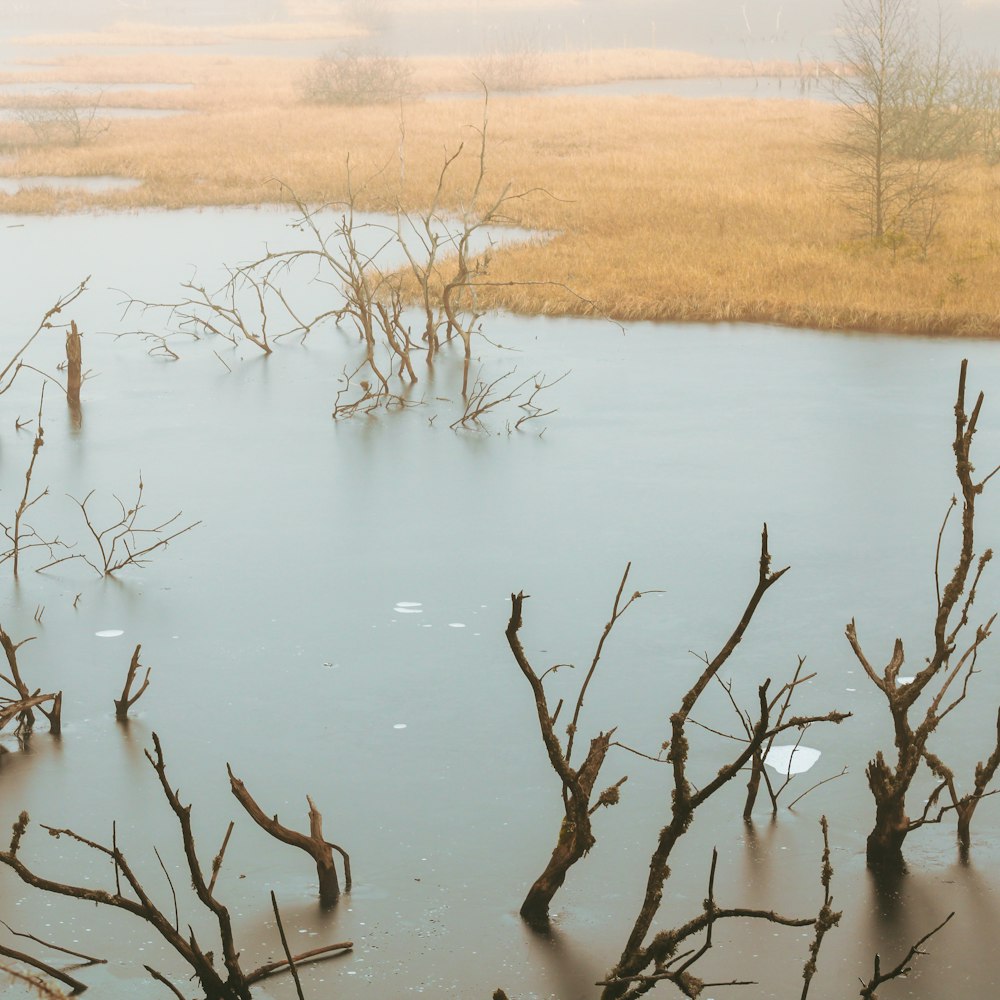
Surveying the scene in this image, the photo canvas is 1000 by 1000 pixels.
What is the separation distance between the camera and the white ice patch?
5633 mm

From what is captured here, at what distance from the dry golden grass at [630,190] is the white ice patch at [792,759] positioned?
9382mm

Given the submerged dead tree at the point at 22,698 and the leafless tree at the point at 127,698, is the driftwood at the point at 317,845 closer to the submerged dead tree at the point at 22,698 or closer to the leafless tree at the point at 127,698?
the submerged dead tree at the point at 22,698

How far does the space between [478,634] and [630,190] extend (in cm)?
1700

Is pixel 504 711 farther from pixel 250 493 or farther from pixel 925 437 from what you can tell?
pixel 925 437

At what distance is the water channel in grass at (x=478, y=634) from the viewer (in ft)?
15.2

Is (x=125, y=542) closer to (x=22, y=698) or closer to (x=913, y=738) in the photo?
(x=22, y=698)

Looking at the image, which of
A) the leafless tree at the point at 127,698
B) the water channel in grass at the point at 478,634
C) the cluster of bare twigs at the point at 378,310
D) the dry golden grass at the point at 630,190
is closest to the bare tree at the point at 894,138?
the dry golden grass at the point at 630,190

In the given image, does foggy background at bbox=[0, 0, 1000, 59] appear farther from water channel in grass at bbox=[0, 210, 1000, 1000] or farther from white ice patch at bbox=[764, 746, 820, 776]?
white ice patch at bbox=[764, 746, 820, 776]

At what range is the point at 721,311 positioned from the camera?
50.1ft

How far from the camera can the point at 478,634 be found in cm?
719

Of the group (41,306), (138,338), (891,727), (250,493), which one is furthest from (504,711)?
(41,306)

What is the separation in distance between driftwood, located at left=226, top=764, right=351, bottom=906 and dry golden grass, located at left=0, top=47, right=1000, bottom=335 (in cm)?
1009

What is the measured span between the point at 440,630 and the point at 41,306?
10468mm

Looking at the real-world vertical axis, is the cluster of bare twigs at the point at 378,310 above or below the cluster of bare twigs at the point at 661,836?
above
